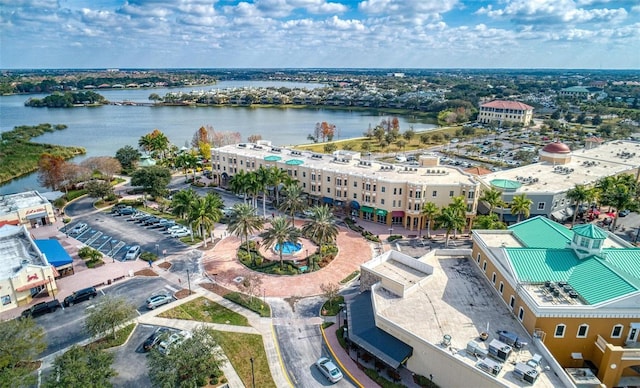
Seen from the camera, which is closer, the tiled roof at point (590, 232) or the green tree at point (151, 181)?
the tiled roof at point (590, 232)

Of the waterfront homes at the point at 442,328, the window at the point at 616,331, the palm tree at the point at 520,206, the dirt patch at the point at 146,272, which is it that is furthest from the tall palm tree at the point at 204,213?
the window at the point at 616,331

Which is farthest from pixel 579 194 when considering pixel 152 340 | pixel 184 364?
pixel 152 340

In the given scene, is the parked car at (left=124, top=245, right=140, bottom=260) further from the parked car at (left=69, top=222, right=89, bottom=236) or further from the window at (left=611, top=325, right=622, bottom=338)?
the window at (left=611, top=325, right=622, bottom=338)

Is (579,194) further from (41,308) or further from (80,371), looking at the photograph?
(41,308)

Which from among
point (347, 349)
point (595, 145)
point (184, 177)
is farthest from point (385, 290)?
point (595, 145)

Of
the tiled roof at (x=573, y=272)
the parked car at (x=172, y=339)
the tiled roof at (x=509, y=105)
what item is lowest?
the parked car at (x=172, y=339)

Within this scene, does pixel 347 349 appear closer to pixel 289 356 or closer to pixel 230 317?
pixel 289 356

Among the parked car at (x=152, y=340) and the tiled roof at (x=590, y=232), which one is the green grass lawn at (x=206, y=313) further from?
the tiled roof at (x=590, y=232)
